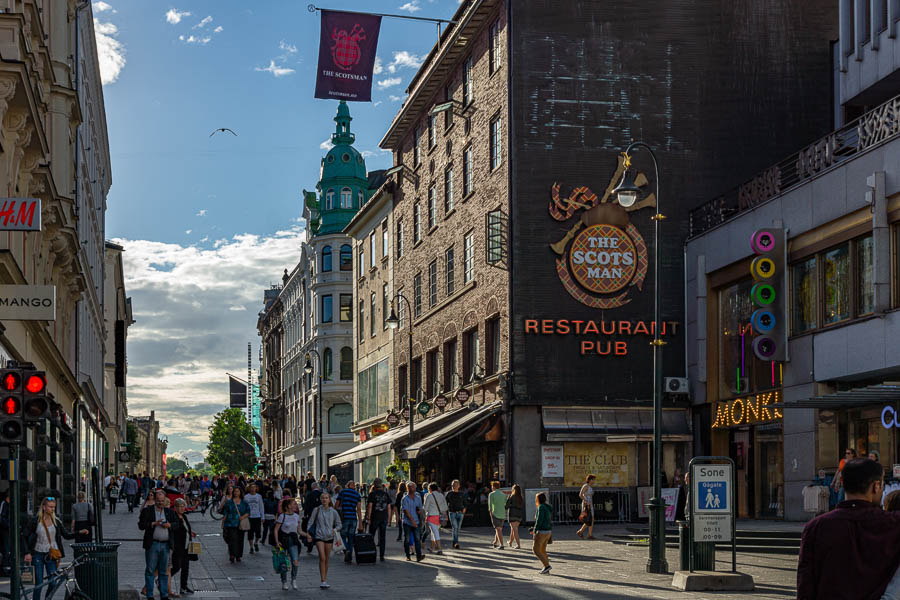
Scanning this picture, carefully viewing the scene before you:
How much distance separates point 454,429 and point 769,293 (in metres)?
11.9

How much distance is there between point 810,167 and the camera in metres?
32.0

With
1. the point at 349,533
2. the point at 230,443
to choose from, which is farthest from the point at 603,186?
the point at 230,443

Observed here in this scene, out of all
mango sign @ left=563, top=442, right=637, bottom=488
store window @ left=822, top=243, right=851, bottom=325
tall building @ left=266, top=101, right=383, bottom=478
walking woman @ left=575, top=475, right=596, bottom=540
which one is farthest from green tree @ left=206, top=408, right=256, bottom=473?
store window @ left=822, top=243, right=851, bottom=325

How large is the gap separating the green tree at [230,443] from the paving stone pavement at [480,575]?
117 metres

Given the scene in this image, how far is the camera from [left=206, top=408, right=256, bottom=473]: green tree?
147125 mm

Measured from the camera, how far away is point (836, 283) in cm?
3052

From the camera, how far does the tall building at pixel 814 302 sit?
27.9m

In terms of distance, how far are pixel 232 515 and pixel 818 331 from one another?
15023 mm

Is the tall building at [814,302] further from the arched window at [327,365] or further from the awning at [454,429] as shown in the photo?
the arched window at [327,365]

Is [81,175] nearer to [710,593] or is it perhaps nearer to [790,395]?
[790,395]

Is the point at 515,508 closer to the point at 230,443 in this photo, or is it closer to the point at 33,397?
the point at 33,397

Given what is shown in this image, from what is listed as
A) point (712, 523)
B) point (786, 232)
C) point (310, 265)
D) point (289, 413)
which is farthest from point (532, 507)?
point (289, 413)

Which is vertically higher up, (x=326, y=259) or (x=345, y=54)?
A: (x=345, y=54)

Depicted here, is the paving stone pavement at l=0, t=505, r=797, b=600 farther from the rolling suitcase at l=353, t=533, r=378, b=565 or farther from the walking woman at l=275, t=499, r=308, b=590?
the walking woman at l=275, t=499, r=308, b=590
